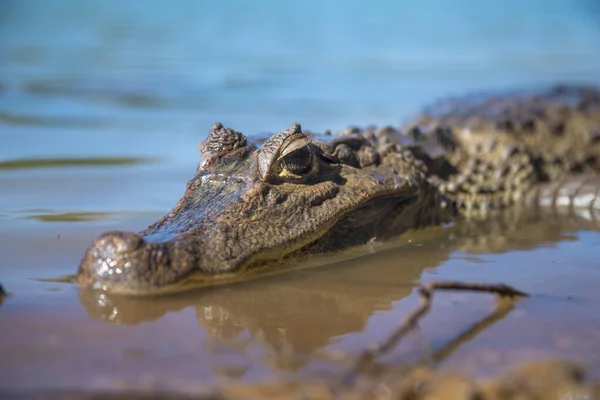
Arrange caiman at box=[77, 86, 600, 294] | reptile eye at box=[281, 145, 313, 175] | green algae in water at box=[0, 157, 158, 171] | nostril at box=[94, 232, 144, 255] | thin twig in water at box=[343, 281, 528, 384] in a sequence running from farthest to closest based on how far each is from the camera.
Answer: green algae in water at box=[0, 157, 158, 171] < reptile eye at box=[281, 145, 313, 175] < caiman at box=[77, 86, 600, 294] < nostril at box=[94, 232, 144, 255] < thin twig in water at box=[343, 281, 528, 384]

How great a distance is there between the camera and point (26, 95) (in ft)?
36.6

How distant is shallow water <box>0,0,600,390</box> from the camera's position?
2.82 m

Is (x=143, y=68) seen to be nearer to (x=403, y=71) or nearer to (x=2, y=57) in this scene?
(x=2, y=57)

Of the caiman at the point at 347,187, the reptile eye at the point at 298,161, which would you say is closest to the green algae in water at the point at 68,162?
the caiman at the point at 347,187

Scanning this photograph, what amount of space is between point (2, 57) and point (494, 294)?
46.9 ft

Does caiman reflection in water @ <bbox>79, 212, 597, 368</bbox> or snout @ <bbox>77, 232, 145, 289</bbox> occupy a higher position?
snout @ <bbox>77, 232, 145, 289</bbox>

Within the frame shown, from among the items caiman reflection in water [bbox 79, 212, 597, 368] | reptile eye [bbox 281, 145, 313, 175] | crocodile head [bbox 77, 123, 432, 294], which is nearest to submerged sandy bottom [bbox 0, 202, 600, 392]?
caiman reflection in water [bbox 79, 212, 597, 368]

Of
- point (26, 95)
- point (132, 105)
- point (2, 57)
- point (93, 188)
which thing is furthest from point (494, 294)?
point (2, 57)

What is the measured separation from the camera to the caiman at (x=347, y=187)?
11.4 feet

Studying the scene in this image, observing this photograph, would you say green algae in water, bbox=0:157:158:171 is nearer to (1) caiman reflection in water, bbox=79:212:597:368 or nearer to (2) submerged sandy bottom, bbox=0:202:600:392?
(2) submerged sandy bottom, bbox=0:202:600:392

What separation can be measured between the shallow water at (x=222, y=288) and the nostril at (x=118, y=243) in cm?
22

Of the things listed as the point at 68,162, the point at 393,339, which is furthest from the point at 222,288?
the point at 68,162

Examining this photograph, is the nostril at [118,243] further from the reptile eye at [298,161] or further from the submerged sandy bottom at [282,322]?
the reptile eye at [298,161]

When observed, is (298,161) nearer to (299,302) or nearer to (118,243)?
(299,302)
